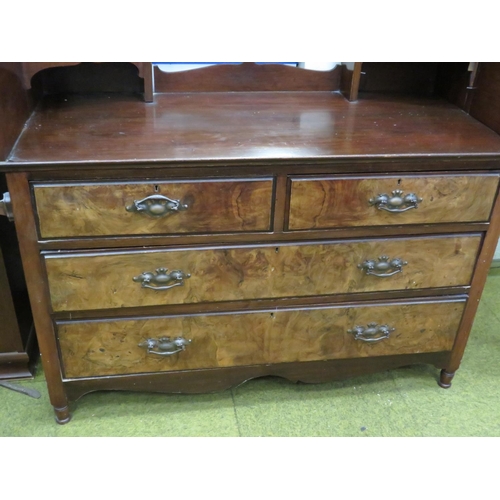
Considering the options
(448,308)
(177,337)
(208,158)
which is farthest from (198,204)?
(448,308)

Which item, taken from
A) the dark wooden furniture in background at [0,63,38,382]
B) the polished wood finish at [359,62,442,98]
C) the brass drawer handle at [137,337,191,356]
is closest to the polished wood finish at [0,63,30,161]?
the dark wooden furniture in background at [0,63,38,382]

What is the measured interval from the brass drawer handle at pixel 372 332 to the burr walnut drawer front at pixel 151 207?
0.46 metres

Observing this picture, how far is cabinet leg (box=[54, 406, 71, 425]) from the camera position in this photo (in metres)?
1.48

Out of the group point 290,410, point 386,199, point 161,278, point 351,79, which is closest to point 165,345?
point 161,278

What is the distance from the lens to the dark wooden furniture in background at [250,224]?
1191 mm

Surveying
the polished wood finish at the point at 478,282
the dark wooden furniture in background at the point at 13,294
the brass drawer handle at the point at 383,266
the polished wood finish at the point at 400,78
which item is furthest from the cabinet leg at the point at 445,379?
the dark wooden furniture in background at the point at 13,294

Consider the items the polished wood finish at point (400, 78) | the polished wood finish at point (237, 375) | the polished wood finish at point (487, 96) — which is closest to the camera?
the polished wood finish at point (487, 96)

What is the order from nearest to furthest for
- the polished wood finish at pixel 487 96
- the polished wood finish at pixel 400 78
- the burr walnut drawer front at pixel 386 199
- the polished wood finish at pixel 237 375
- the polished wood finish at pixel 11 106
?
the polished wood finish at pixel 11 106 < the burr walnut drawer front at pixel 386 199 < the polished wood finish at pixel 487 96 < the polished wood finish at pixel 237 375 < the polished wood finish at pixel 400 78

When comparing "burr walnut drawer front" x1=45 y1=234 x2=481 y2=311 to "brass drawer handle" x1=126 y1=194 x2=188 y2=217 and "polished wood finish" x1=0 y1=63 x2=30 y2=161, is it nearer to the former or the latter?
"brass drawer handle" x1=126 y1=194 x2=188 y2=217

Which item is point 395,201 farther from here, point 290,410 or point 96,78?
point 96,78

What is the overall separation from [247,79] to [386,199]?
0.60 metres

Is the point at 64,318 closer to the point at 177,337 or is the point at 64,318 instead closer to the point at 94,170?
the point at 177,337

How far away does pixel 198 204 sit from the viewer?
1.21 meters

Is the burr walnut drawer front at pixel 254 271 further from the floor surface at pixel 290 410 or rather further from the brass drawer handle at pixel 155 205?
the floor surface at pixel 290 410
